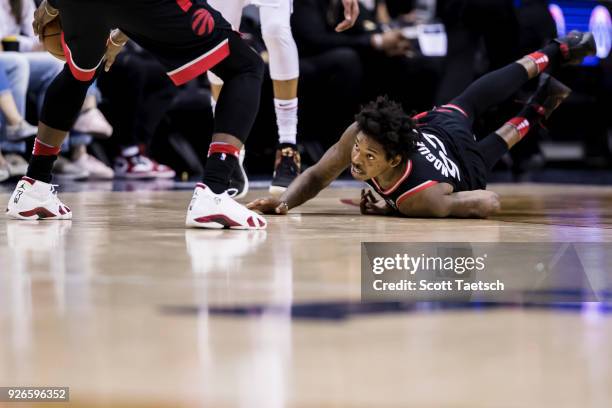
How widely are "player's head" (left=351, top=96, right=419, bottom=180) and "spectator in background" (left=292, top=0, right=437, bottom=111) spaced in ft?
11.1

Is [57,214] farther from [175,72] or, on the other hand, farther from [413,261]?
[413,261]

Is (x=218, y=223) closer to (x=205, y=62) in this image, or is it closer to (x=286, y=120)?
(x=205, y=62)

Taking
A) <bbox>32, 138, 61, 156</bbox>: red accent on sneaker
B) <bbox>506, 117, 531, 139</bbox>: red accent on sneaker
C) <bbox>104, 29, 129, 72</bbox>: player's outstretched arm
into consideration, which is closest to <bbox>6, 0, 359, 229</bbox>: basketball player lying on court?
<bbox>32, 138, 61, 156</bbox>: red accent on sneaker

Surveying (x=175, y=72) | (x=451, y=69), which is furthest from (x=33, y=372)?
(x=451, y=69)

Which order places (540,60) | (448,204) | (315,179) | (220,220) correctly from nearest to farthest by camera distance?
(220,220), (448,204), (315,179), (540,60)

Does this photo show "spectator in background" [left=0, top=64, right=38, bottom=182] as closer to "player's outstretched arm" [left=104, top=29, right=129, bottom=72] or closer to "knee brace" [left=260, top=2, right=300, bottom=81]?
"knee brace" [left=260, top=2, right=300, bottom=81]

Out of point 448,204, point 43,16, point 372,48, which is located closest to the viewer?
point 43,16

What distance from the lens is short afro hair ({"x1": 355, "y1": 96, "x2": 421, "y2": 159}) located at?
344 centimetres

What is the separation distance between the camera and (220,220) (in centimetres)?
310

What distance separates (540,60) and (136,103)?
118 inches

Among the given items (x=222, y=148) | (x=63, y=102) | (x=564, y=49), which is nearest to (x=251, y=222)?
(x=222, y=148)

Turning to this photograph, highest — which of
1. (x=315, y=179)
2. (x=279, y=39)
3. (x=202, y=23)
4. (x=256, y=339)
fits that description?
(x=279, y=39)

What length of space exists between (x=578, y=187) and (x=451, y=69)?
122 cm

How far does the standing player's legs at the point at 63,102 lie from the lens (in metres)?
3.07
